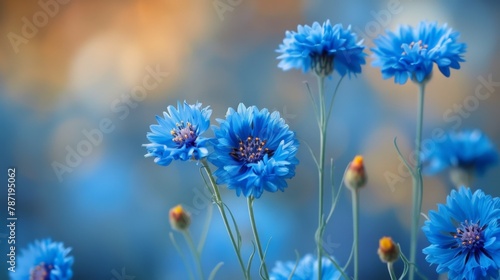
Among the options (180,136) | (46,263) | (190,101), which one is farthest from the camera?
(190,101)

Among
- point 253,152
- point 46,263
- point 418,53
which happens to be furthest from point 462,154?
point 46,263

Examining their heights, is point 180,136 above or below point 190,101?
below

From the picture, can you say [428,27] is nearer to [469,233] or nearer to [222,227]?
[469,233]

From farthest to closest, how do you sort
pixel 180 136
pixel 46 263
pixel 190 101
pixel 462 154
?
1. pixel 190 101
2. pixel 462 154
3. pixel 46 263
4. pixel 180 136

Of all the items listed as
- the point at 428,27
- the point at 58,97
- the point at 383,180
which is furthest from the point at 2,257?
the point at 428,27

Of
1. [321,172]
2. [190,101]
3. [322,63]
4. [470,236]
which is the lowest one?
[470,236]

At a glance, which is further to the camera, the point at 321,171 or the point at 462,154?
the point at 462,154

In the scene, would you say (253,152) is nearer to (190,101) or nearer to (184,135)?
(184,135)
